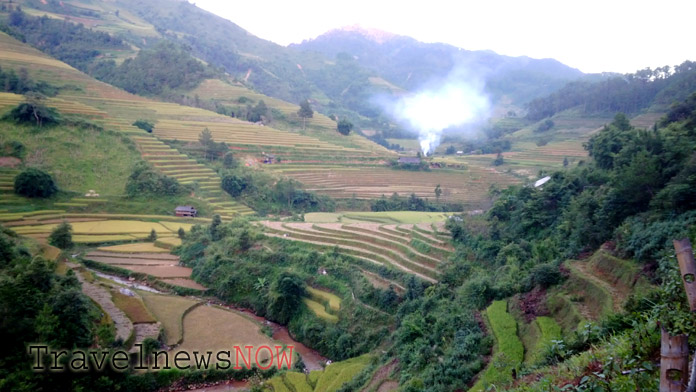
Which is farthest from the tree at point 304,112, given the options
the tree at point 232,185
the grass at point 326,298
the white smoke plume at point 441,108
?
the grass at point 326,298

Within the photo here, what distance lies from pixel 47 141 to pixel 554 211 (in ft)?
95.5

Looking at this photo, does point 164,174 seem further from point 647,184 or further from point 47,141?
point 647,184

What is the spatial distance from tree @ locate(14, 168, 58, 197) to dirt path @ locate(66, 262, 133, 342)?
9.69 metres

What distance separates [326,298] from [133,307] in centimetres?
665

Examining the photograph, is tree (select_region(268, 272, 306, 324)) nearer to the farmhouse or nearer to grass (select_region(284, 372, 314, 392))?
grass (select_region(284, 372, 314, 392))

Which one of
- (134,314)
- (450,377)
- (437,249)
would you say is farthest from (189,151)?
(450,377)

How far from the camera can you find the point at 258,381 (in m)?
11.2

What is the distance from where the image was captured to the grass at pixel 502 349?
6.74 meters

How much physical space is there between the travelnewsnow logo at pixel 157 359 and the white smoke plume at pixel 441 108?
43.7 metres

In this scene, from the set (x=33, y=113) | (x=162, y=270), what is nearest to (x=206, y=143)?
(x=33, y=113)

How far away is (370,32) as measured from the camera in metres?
159

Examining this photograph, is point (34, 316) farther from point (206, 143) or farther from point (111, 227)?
point (206, 143)

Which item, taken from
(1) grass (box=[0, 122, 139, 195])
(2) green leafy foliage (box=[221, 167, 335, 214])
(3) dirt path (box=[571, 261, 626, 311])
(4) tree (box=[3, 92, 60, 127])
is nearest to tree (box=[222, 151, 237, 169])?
(2) green leafy foliage (box=[221, 167, 335, 214])

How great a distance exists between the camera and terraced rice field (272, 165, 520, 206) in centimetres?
2898
